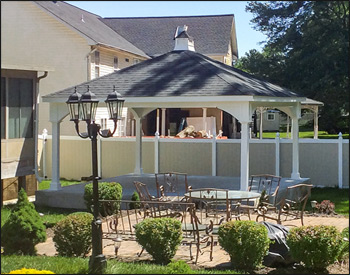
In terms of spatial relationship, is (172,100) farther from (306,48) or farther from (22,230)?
(306,48)

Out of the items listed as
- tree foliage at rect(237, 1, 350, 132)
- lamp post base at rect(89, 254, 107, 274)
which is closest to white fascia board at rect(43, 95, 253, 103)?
tree foliage at rect(237, 1, 350, 132)

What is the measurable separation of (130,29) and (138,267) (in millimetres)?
8688

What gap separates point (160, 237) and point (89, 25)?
222 inches

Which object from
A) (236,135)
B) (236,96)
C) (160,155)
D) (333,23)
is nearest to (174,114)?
(236,135)

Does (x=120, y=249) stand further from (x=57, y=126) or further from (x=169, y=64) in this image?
(x=169, y=64)

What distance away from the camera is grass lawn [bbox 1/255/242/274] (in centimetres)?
640

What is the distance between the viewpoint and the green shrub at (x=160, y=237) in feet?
25.0

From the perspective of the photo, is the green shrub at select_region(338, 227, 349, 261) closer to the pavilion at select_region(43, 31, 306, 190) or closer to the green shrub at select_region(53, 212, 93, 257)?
the green shrub at select_region(53, 212, 93, 257)

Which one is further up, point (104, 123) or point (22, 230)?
point (104, 123)

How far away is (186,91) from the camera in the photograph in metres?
12.4

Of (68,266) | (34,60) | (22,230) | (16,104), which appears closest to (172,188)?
(16,104)

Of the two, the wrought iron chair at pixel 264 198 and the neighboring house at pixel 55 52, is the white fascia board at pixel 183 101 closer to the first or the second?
the neighboring house at pixel 55 52

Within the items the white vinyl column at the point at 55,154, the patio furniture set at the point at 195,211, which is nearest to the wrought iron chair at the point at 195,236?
the patio furniture set at the point at 195,211

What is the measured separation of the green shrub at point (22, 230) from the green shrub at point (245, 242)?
2312 millimetres
